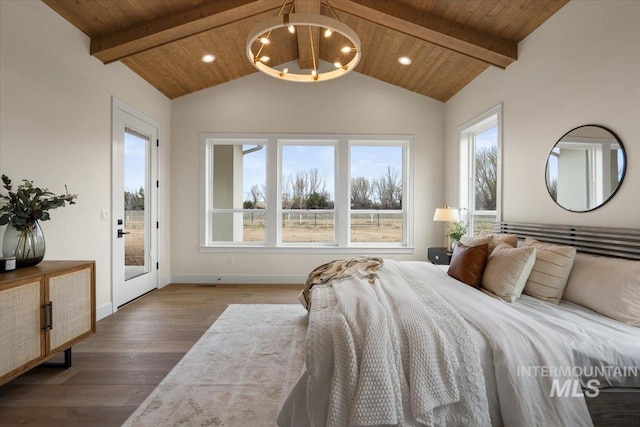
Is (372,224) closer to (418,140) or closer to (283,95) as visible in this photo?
(418,140)

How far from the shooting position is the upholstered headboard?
81.4 inches

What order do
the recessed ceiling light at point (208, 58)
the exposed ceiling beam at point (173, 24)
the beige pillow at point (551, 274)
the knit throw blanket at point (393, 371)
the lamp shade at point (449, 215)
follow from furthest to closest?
1. the lamp shade at point (449, 215)
2. the recessed ceiling light at point (208, 58)
3. the exposed ceiling beam at point (173, 24)
4. the beige pillow at point (551, 274)
5. the knit throw blanket at point (393, 371)

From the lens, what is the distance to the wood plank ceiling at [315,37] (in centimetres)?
307

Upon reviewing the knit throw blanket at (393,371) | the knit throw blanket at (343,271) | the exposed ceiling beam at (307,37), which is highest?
the exposed ceiling beam at (307,37)

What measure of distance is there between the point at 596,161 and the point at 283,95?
13.7 feet

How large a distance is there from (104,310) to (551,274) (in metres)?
4.36

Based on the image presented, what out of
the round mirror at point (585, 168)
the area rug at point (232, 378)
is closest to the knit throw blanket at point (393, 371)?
the area rug at point (232, 378)

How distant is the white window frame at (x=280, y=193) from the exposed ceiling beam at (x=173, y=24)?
1.86 metres

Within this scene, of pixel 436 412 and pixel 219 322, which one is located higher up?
pixel 436 412

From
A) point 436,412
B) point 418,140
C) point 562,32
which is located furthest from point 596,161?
point 418,140

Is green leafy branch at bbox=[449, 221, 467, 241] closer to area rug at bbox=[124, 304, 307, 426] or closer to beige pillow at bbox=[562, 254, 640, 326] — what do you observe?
beige pillow at bbox=[562, 254, 640, 326]

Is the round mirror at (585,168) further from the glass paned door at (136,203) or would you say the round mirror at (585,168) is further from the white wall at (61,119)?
the glass paned door at (136,203)

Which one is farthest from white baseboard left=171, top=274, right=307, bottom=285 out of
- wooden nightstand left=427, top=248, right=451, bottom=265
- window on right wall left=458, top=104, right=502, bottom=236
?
window on right wall left=458, top=104, right=502, bottom=236

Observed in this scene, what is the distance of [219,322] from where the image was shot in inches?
133
